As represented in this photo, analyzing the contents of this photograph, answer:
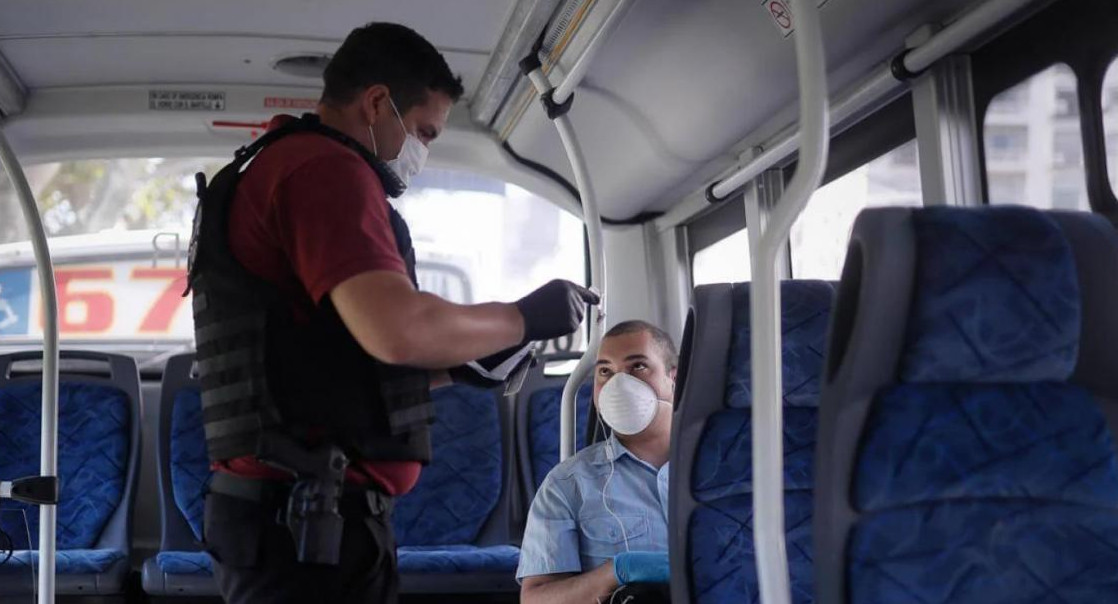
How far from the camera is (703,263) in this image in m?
5.36

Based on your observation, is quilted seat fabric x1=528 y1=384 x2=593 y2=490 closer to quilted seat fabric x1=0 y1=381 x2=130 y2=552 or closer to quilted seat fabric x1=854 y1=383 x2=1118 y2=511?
quilted seat fabric x1=0 y1=381 x2=130 y2=552

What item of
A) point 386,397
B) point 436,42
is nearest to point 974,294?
point 386,397

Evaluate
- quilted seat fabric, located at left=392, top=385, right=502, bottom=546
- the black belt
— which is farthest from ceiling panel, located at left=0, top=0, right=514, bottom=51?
the black belt

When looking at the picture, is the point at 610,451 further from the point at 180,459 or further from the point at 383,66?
the point at 180,459

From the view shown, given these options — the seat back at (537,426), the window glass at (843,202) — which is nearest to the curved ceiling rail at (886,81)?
the window glass at (843,202)

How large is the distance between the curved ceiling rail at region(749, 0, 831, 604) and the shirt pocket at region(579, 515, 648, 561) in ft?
4.72

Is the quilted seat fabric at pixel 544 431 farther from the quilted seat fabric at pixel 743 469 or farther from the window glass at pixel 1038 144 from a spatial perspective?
the quilted seat fabric at pixel 743 469

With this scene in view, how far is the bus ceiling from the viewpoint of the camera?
370cm

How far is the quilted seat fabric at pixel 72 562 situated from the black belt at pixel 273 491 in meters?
2.91

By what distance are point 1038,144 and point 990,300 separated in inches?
60.1

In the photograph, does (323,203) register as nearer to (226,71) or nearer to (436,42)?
(436,42)

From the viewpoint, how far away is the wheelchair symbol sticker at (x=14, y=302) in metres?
5.41

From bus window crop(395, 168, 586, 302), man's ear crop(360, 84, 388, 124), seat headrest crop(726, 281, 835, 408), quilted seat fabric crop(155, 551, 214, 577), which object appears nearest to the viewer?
man's ear crop(360, 84, 388, 124)

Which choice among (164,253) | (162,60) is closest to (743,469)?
(162,60)
